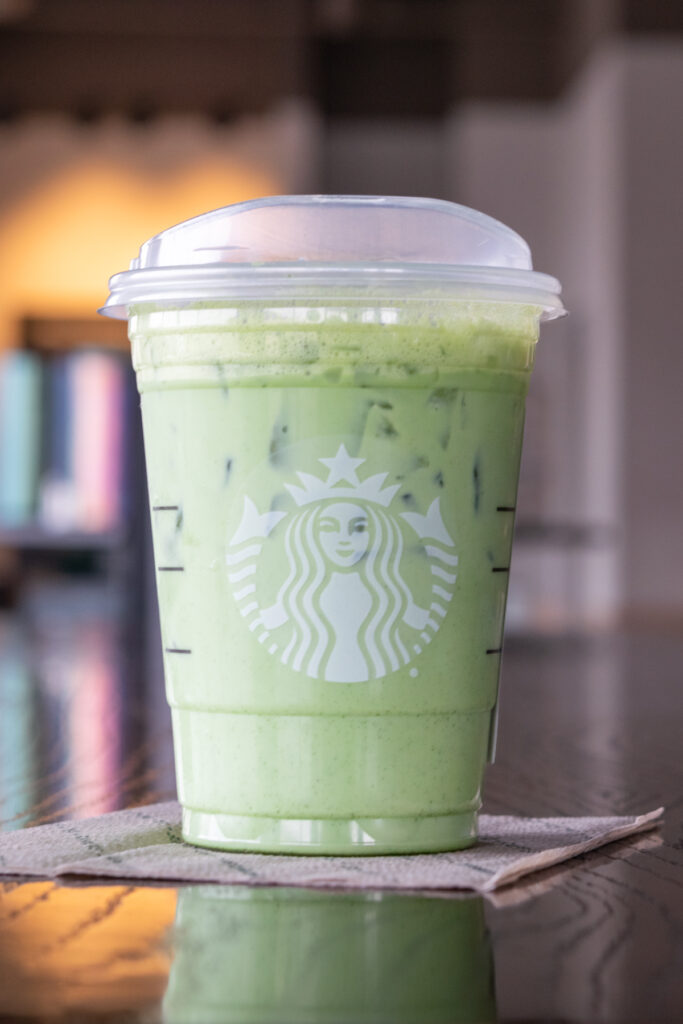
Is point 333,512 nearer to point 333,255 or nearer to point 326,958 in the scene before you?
point 333,255

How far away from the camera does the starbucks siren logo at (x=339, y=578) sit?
811mm

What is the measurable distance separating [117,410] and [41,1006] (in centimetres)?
582

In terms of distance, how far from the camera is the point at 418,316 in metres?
0.83

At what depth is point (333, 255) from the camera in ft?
2.79

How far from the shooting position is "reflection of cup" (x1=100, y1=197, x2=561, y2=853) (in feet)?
2.67

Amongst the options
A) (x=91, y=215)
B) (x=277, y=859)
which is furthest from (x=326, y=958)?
(x=91, y=215)

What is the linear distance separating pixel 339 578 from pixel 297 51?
624cm

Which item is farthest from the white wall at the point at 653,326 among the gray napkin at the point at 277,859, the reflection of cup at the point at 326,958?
the reflection of cup at the point at 326,958

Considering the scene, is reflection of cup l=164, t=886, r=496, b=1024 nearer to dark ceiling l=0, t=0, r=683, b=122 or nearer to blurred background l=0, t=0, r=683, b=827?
blurred background l=0, t=0, r=683, b=827

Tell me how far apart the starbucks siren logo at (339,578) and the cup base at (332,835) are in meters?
0.08

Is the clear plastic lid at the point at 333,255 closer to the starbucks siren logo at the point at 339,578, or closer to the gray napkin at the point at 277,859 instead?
the starbucks siren logo at the point at 339,578

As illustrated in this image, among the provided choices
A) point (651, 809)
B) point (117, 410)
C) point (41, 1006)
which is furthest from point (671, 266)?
point (41, 1006)

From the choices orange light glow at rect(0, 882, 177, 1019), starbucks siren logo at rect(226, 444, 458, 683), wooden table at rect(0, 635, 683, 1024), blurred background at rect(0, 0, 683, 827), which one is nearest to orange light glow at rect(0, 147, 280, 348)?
blurred background at rect(0, 0, 683, 827)

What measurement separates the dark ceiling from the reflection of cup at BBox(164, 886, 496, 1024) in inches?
238
